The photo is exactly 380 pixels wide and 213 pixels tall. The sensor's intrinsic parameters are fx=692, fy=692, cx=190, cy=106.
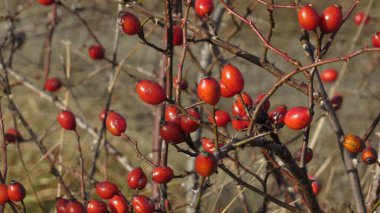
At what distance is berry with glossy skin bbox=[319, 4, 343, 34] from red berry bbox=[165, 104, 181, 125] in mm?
399

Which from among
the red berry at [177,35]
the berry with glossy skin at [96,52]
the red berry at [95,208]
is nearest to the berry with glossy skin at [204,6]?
the red berry at [177,35]

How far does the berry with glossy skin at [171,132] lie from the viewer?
4.58ft

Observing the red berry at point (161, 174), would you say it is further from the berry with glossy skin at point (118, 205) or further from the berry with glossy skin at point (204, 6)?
the berry with glossy skin at point (204, 6)

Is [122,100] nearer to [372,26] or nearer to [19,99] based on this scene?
[19,99]

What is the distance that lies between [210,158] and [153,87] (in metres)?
0.29

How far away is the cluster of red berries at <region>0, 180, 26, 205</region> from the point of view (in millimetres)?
1756

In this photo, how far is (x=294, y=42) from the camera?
8.24 m

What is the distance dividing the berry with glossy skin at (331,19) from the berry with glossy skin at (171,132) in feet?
1.45

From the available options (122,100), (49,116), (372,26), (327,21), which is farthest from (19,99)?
(327,21)

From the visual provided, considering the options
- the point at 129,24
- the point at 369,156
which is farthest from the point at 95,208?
the point at 369,156

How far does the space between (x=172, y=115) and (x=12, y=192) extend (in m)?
0.54

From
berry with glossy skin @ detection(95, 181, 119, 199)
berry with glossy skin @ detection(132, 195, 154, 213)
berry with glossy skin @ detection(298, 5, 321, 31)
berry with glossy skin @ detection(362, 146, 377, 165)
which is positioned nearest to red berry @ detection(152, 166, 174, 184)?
berry with glossy skin @ detection(132, 195, 154, 213)

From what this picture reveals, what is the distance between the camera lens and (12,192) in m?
1.76

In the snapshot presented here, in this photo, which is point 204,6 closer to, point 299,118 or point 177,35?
point 177,35
